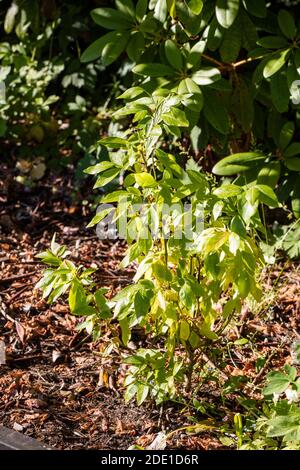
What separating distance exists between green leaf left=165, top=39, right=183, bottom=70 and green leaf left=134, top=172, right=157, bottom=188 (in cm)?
104

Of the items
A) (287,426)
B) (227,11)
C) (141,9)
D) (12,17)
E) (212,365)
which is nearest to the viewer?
(287,426)

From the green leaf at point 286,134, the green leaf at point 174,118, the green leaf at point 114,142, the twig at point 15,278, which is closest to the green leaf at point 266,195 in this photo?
the green leaf at point 174,118

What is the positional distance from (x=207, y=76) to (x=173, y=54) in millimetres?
165

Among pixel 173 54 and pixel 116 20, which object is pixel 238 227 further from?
pixel 116 20

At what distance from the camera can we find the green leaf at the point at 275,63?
3332 millimetres

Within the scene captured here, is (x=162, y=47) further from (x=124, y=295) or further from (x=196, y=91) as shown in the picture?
(x=124, y=295)

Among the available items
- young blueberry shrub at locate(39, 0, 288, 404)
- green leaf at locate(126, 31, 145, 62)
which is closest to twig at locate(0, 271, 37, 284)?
young blueberry shrub at locate(39, 0, 288, 404)

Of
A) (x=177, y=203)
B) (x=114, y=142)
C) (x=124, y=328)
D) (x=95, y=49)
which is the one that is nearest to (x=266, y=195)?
(x=177, y=203)

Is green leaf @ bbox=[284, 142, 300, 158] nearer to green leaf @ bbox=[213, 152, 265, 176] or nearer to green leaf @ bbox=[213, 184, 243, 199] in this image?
green leaf @ bbox=[213, 152, 265, 176]

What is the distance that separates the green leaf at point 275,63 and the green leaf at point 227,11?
23 centimetres

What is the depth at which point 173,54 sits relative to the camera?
3.37 m

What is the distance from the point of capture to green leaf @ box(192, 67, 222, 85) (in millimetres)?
3367

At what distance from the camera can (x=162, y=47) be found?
3646mm
